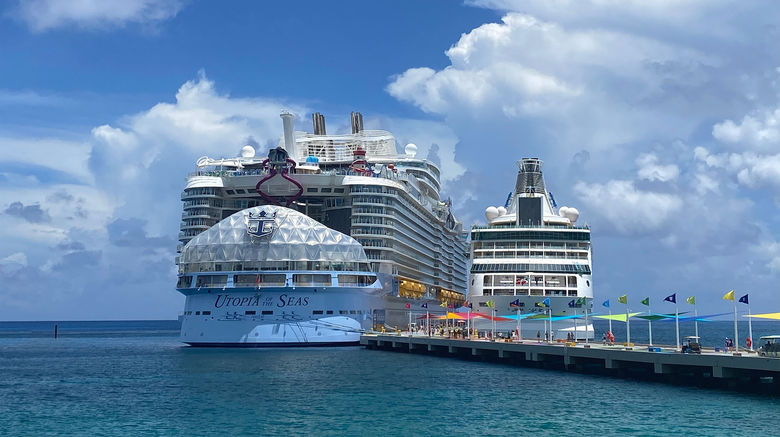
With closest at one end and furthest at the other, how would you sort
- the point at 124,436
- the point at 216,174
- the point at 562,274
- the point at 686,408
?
the point at 124,436, the point at 686,408, the point at 562,274, the point at 216,174

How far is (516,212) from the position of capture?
11762 cm

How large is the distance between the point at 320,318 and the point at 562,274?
3088 centimetres

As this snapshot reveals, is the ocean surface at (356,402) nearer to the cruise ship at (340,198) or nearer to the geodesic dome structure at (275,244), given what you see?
the geodesic dome structure at (275,244)

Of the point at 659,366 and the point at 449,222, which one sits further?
the point at 449,222

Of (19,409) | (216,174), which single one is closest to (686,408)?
(19,409)

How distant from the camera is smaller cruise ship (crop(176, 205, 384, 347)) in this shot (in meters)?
91.2

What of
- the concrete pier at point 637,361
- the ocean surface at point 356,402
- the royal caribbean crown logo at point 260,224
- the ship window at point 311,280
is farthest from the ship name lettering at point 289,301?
the ocean surface at point 356,402

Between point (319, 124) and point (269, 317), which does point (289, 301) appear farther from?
point (319, 124)

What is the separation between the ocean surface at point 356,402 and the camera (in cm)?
4300

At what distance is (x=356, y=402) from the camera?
168 feet

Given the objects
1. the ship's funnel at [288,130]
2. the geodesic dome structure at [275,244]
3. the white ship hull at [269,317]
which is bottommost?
the white ship hull at [269,317]

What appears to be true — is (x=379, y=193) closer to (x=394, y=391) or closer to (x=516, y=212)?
(x=516, y=212)

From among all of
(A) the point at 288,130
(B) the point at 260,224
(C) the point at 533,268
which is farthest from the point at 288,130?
(C) the point at 533,268

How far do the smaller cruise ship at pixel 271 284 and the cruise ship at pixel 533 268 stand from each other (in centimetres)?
1800
